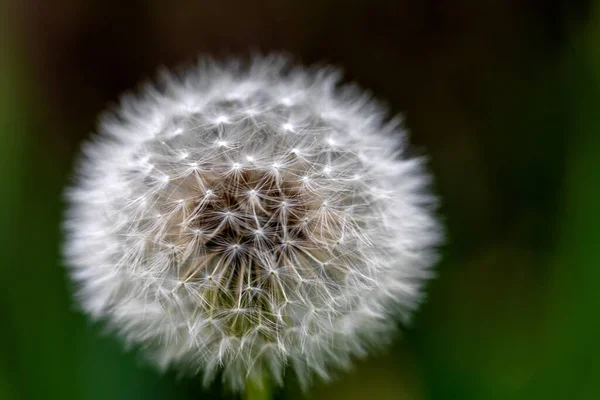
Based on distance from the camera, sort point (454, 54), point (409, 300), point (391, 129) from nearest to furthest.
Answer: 1. point (409, 300)
2. point (391, 129)
3. point (454, 54)

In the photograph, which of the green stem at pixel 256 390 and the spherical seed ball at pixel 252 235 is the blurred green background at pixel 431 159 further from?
the spherical seed ball at pixel 252 235

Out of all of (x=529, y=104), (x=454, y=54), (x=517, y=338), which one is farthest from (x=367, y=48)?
(x=517, y=338)

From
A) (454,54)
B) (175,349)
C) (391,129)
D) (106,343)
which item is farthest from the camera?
(454,54)

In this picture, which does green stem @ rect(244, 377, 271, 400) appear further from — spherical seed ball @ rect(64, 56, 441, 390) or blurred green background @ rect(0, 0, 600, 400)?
blurred green background @ rect(0, 0, 600, 400)

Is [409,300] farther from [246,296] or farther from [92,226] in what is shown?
[92,226]

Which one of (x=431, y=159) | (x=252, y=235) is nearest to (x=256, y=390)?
(x=252, y=235)

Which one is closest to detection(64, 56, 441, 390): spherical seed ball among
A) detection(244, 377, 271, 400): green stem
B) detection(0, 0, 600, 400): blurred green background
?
detection(244, 377, 271, 400): green stem
